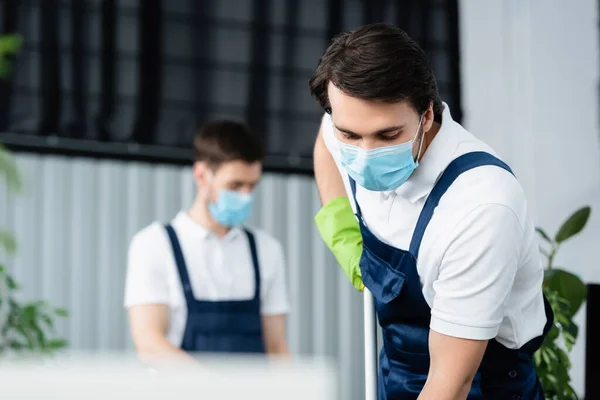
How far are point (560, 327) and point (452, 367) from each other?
1233 mm

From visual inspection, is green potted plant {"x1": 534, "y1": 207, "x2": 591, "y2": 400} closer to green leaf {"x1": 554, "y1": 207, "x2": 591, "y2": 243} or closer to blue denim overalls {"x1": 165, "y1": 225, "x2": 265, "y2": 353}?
green leaf {"x1": 554, "y1": 207, "x2": 591, "y2": 243}

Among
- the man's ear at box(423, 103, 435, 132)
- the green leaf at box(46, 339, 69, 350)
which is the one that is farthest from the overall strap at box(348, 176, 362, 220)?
the green leaf at box(46, 339, 69, 350)

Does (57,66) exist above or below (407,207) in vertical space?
above

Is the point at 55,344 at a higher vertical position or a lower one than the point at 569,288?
lower

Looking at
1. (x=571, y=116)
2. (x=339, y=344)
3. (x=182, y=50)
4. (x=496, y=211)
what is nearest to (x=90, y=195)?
(x=182, y=50)

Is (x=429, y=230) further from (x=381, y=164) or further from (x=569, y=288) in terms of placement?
(x=569, y=288)

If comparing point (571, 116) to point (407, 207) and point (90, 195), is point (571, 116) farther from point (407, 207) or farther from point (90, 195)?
point (407, 207)

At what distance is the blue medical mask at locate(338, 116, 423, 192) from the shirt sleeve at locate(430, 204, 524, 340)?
0.15m

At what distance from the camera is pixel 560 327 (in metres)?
2.40

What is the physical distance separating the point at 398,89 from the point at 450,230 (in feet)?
0.72

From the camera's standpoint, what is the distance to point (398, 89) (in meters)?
1.24

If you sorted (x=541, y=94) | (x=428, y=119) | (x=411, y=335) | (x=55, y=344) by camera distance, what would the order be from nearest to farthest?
1. (x=428, y=119)
2. (x=411, y=335)
3. (x=55, y=344)
4. (x=541, y=94)

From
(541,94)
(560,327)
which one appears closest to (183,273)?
(560,327)

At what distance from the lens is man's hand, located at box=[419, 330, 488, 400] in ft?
4.19
